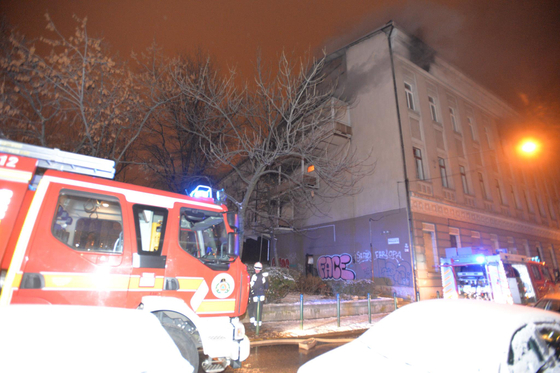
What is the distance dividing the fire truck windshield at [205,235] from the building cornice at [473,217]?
563 inches

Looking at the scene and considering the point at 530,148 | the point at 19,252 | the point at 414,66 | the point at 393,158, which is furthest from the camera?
the point at 414,66

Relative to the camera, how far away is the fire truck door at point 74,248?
328cm

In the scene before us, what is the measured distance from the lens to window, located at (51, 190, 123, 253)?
358 cm

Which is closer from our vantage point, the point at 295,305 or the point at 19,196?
the point at 19,196

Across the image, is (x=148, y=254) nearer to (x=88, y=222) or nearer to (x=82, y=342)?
(x=88, y=222)

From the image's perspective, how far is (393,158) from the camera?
57.1ft

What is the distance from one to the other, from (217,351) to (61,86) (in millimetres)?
9706

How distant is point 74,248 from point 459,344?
4.31 m

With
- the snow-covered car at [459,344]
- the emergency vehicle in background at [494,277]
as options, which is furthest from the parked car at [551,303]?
the emergency vehicle in background at [494,277]

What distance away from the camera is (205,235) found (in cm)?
473

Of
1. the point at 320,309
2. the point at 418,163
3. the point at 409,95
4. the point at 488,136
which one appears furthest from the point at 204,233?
the point at 488,136

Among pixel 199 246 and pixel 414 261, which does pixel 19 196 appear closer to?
pixel 199 246

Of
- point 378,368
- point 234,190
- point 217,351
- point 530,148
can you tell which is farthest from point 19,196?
point 234,190

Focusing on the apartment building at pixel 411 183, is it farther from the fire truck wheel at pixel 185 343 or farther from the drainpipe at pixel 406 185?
the fire truck wheel at pixel 185 343
